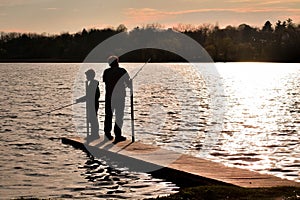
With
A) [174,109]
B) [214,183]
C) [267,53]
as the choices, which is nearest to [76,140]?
[214,183]

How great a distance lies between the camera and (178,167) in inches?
675

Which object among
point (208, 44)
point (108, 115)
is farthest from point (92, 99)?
point (208, 44)

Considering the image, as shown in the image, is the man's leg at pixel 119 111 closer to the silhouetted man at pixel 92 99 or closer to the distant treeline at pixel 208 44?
the silhouetted man at pixel 92 99

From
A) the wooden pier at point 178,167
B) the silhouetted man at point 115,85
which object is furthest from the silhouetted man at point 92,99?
the silhouetted man at point 115,85

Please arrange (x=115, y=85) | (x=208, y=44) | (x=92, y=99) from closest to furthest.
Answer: (x=115, y=85), (x=92, y=99), (x=208, y=44)

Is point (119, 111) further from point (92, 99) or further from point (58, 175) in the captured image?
point (58, 175)

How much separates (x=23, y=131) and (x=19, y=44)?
166 m

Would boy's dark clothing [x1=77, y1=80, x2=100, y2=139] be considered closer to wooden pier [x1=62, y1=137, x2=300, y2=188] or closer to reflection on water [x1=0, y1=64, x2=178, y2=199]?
wooden pier [x1=62, y1=137, x2=300, y2=188]

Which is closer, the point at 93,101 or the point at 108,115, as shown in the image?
the point at 108,115

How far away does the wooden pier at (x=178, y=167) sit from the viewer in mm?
15328

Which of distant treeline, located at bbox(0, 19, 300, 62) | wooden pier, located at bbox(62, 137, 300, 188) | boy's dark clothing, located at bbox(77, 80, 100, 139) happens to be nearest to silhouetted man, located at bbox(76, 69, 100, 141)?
boy's dark clothing, located at bbox(77, 80, 100, 139)

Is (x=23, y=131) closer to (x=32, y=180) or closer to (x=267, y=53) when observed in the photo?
(x=32, y=180)

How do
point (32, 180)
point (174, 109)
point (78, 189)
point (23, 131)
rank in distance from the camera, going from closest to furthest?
point (78, 189) → point (32, 180) → point (23, 131) → point (174, 109)

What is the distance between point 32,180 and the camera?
1761 centimetres
